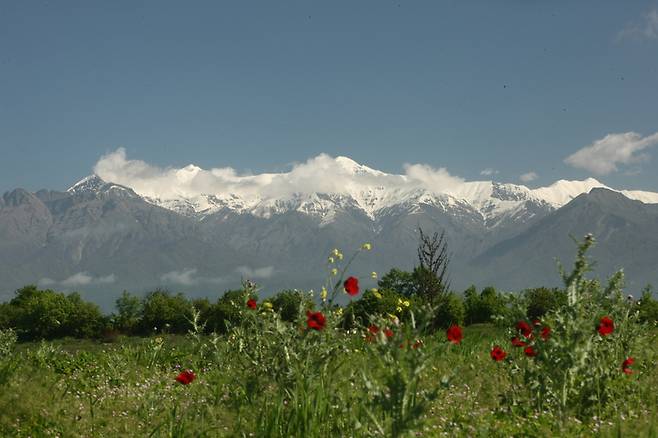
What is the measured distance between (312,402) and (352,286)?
1510 millimetres

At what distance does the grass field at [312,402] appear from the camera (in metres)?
5.50

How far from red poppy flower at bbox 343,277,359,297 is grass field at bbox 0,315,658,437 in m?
0.73

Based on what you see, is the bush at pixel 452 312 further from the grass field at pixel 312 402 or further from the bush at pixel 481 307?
the grass field at pixel 312 402

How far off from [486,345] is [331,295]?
941cm

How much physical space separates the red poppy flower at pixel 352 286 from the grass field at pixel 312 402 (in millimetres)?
728

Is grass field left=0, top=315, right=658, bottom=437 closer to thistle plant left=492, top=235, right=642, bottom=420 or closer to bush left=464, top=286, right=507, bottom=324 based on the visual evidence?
thistle plant left=492, top=235, right=642, bottom=420

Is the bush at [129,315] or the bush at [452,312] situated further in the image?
the bush at [129,315]

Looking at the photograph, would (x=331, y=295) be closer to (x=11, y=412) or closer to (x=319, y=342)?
(x=319, y=342)

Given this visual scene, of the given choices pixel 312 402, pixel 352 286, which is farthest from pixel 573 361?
pixel 312 402

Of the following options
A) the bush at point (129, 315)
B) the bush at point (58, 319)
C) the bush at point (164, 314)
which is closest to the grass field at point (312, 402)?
the bush at point (164, 314)

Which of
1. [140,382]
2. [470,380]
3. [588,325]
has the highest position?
[588,325]

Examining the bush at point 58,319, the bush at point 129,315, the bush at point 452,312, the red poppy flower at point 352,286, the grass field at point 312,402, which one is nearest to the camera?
the grass field at point 312,402

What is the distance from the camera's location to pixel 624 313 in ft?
36.6

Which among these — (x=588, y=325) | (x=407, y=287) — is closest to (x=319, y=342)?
(x=588, y=325)
